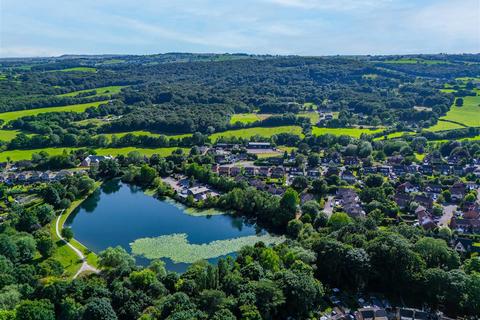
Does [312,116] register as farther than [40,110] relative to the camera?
No

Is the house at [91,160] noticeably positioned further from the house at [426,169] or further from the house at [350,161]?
the house at [426,169]

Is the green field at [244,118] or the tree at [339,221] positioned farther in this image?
the green field at [244,118]

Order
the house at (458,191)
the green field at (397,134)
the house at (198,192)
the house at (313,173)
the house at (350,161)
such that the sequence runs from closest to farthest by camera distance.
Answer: the house at (458,191) < the house at (198,192) < the house at (313,173) < the house at (350,161) < the green field at (397,134)

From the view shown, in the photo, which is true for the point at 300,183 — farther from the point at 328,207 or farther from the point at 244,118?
the point at 244,118

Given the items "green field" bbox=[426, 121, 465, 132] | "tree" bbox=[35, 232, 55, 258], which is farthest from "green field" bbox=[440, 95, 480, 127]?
"tree" bbox=[35, 232, 55, 258]

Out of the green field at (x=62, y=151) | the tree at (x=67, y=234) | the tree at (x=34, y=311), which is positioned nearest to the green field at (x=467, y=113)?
the green field at (x=62, y=151)

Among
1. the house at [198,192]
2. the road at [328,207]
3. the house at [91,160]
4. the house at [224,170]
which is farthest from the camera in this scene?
the house at [91,160]

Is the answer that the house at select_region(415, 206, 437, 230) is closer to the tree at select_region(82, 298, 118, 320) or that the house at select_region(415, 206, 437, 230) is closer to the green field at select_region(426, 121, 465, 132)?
the tree at select_region(82, 298, 118, 320)

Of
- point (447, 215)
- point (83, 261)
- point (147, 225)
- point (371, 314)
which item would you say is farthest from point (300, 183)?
point (83, 261)
